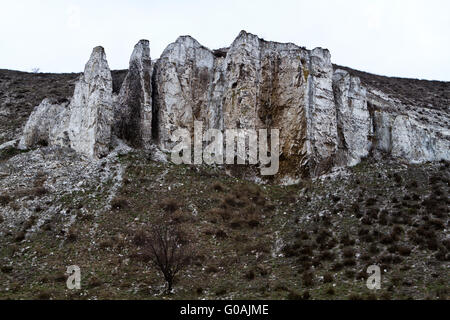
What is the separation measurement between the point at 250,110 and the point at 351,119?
9405mm

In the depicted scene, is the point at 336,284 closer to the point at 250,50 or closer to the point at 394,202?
the point at 394,202

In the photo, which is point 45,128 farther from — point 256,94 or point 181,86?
point 256,94

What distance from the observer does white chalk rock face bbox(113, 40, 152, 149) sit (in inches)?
1470

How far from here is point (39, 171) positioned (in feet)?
109

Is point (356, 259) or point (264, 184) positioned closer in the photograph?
point (356, 259)

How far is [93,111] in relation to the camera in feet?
119

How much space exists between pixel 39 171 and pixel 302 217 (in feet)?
68.8

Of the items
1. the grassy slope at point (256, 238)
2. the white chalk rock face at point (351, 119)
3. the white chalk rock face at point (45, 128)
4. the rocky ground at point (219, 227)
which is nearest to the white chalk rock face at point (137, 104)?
the rocky ground at point (219, 227)

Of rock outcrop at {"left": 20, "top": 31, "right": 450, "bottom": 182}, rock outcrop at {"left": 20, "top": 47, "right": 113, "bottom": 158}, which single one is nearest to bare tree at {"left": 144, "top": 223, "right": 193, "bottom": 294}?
rock outcrop at {"left": 20, "top": 47, "right": 113, "bottom": 158}

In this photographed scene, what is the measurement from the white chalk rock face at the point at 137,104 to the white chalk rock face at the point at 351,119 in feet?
56.8

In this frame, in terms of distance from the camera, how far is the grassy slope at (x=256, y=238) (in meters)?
22.2

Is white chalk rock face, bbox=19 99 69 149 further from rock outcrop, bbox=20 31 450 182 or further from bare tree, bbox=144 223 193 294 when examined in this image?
bare tree, bbox=144 223 193 294

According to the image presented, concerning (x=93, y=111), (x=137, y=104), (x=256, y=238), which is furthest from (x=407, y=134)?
(x=93, y=111)
